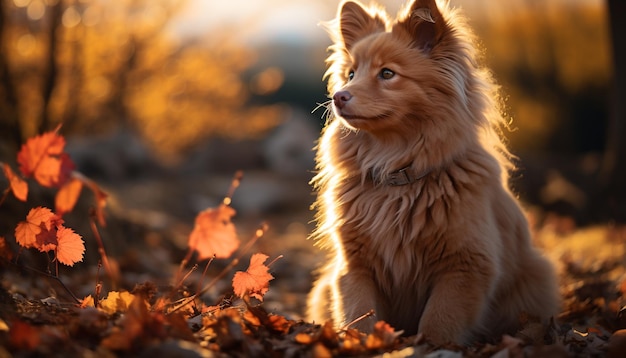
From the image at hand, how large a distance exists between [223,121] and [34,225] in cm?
1498

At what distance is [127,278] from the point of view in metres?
4.79

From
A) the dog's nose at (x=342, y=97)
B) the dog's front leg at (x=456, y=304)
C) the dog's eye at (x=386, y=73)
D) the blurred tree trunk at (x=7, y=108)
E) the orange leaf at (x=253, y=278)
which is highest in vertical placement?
the blurred tree trunk at (x=7, y=108)

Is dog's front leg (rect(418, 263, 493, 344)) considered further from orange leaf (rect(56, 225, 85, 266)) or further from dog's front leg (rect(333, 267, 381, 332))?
orange leaf (rect(56, 225, 85, 266))

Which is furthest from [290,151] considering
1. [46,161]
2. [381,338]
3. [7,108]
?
[381,338]

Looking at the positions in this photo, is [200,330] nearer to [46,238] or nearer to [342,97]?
[46,238]

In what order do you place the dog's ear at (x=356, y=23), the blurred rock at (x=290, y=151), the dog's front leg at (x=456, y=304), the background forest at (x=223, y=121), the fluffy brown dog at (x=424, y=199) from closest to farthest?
the dog's front leg at (x=456, y=304)
the fluffy brown dog at (x=424, y=199)
the dog's ear at (x=356, y=23)
the background forest at (x=223, y=121)
the blurred rock at (x=290, y=151)

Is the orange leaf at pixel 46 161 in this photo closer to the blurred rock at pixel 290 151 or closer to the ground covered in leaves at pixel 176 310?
the ground covered in leaves at pixel 176 310

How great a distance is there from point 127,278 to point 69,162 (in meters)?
2.40

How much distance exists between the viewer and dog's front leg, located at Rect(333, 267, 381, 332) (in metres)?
3.13

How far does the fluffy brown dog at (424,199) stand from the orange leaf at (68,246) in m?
1.32

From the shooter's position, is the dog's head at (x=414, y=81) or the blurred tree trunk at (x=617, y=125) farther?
the blurred tree trunk at (x=617, y=125)

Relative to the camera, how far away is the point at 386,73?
3.38m

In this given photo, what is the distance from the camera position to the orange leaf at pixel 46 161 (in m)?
2.55

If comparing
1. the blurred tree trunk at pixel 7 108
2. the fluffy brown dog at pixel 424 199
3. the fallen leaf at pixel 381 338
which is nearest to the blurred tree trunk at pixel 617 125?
the fluffy brown dog at pixel 424 199
